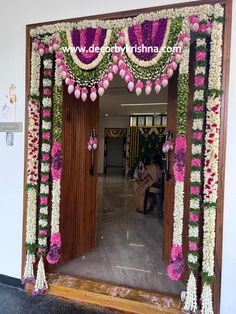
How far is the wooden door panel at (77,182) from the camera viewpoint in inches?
113

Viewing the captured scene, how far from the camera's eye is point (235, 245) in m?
2.00

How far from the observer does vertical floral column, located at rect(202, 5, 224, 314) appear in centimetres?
196

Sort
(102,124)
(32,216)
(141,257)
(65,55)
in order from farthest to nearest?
1. (102,124)
2. (141,257)
3. (32,216)
4. (65,55)

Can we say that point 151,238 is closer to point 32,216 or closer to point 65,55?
point 32,216

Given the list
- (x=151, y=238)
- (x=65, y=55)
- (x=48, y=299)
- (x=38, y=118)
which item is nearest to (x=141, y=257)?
(x=151, y=238)

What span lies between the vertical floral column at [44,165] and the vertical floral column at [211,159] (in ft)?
4.63

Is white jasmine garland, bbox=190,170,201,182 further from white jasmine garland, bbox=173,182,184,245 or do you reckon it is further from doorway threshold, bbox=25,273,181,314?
doorway threshold, bbox=25,273,181,314

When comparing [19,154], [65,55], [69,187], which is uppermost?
[65,55]

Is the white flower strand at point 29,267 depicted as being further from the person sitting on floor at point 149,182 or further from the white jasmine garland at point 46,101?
the person sitting on floor at point 149,182

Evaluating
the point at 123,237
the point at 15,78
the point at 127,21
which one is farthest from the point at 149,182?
the point at 127,21

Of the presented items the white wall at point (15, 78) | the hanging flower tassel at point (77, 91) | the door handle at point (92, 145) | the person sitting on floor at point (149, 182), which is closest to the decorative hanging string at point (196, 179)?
the hanging flower tassel at point (77, 91)

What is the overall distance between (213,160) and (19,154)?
5.87 feet

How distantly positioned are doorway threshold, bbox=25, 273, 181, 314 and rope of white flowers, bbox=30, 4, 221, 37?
2313 millimetres

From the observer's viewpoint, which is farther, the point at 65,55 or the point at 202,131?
the point at 65,55
